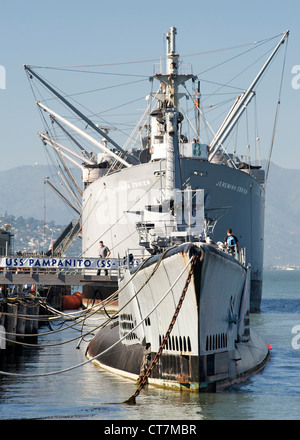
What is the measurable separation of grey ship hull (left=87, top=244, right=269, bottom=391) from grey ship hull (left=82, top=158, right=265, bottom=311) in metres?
23.7

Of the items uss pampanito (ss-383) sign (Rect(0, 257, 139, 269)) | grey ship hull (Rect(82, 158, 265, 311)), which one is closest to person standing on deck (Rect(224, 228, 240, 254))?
uss pampanito (ss-383) sign (Rect(0, 257, 139, 269))

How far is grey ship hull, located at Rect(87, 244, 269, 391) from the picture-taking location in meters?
22.1

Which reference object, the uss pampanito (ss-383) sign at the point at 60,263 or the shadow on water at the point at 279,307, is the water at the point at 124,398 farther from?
the shadow on water at the point at 279,307

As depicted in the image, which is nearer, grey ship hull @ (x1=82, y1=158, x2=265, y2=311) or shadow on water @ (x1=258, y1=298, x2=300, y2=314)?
grey ship hull @ (x1=82, y1=158, x2=265, y2=311)

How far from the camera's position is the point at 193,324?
22.2m

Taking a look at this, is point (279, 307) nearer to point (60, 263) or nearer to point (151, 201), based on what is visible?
point (151, 201)

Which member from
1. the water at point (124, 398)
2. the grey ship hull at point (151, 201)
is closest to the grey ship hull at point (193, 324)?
the water at point (124, 398)

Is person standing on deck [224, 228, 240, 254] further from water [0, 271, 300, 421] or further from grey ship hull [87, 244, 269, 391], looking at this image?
water [0, 271, 300, 421]

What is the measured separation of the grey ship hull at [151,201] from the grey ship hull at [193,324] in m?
23.7

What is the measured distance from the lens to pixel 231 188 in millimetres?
56469

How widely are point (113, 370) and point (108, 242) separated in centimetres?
3047

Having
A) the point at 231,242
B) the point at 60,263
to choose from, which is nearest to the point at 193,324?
the point at 231,242

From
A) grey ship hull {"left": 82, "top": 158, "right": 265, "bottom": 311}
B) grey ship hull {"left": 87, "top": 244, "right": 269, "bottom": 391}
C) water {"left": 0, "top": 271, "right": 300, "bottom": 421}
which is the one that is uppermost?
grey ship hull {"left": 82, "top": 158, "right": 265, "bottom": 311}

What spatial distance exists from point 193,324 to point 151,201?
101 feet
